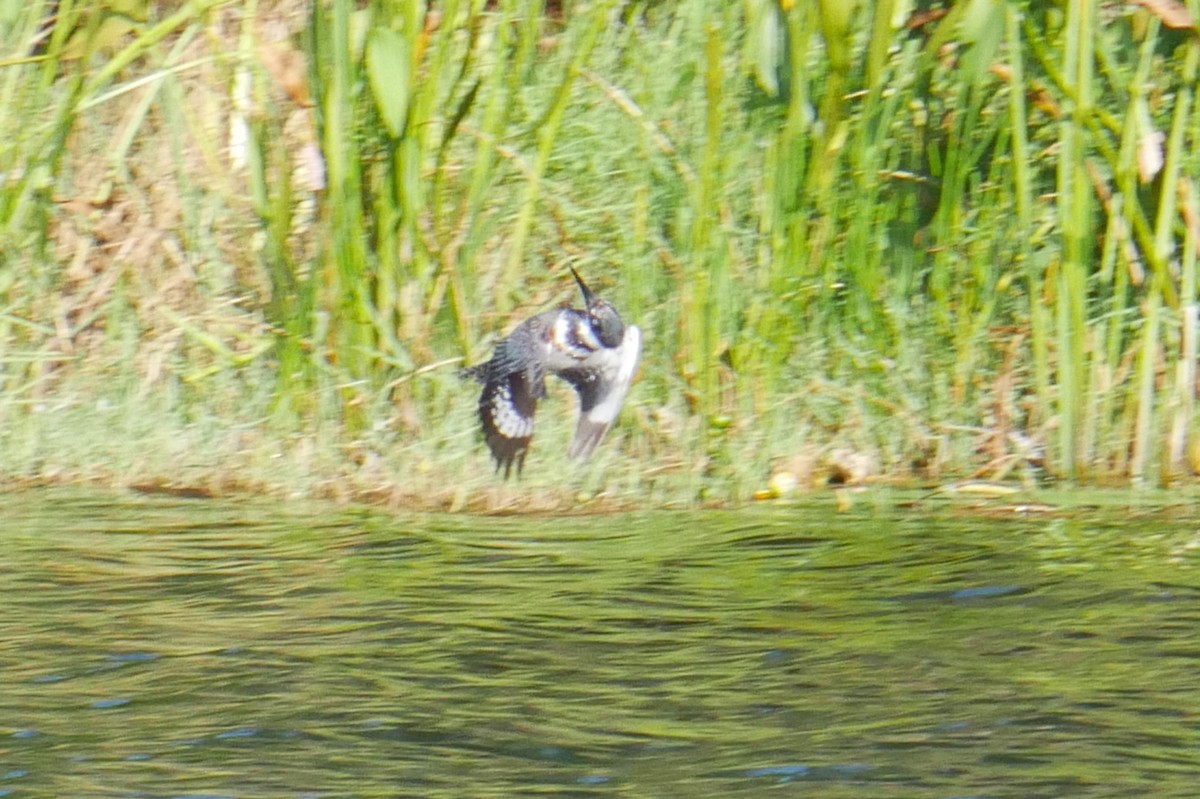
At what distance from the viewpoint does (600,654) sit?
344cm

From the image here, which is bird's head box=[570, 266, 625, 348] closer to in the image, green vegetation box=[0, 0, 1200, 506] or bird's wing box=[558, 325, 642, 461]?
bird's wing box=[558, 325, 642, 461]

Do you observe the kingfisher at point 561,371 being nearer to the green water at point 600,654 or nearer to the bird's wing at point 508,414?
the bird's wing at point 508,414

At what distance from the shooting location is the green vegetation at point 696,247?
4.59 m

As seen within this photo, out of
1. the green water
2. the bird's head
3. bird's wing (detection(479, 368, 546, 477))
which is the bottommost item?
the green water

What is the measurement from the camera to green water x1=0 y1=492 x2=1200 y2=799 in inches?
112

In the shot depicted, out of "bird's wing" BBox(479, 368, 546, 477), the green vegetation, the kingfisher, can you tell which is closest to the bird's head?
the kingfisher

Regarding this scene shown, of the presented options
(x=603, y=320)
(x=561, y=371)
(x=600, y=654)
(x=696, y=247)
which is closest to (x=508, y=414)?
(x=561, y=371)

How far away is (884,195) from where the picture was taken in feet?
16.0

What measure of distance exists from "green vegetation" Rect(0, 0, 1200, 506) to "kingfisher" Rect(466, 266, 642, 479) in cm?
21

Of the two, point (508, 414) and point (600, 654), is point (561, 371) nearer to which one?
point (508, 414)

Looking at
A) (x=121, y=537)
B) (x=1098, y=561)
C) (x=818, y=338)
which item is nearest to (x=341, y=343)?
(x=121, y=537)

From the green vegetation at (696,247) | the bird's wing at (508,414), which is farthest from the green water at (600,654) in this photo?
the green vegetation at (696,247)

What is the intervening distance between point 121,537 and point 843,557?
169 cm

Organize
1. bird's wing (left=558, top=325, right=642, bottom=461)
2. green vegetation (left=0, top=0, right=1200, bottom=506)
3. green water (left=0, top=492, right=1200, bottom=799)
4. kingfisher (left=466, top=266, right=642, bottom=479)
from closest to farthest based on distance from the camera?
green water (left=0, top=492, right=1200, bottom=799) < kingfisher (left=466, top=266, right=642, bottom=479) < bird's wing (left=558, top=325, right=642, bottom=461) < green vegetation (left=0, top=0, right=1200, bottom=506)
